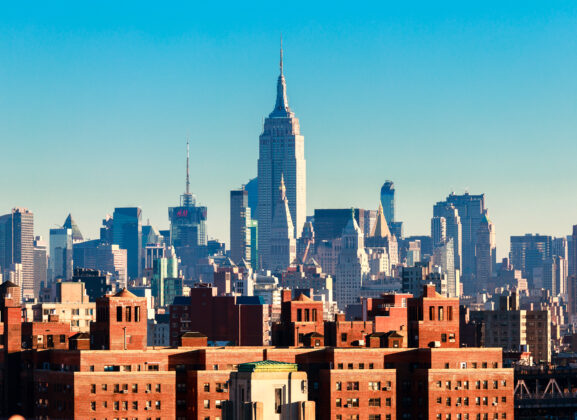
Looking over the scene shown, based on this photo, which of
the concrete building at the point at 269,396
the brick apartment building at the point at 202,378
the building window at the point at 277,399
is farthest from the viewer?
the brick apartment building at the point at 202,378

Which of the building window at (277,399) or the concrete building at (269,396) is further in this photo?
the building window at (277,399)

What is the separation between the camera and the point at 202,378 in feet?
561

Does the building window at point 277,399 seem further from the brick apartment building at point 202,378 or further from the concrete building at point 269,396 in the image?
the brick apartment building at point 202,378

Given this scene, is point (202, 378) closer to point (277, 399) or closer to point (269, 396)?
point (277, 399)

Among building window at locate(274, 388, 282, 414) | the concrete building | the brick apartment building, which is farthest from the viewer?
the brick apartment building

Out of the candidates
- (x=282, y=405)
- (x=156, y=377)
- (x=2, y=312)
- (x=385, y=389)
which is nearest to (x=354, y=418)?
(x=385, y=389)

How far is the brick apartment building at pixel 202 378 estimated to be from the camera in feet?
553

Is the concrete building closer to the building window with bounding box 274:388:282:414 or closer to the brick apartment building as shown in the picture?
the building window with bounding box 274:388:282:414

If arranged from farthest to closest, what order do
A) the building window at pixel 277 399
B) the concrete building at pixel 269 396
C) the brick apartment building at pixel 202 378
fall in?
the brick apartment building at pixel 202 378
the building window at pixel 277 399
the concrete building at pixel 269 396

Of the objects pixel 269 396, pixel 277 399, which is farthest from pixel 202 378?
pixel 269 396

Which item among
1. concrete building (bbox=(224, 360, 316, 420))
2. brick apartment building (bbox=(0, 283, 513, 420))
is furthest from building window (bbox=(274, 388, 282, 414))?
brick apartment building (bbox=(0, 283, 513, 420))

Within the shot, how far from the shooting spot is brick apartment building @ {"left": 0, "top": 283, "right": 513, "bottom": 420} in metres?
169

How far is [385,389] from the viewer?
576 ft


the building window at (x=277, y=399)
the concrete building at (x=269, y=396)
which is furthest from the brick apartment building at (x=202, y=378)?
the building window at (x=277, y=399)
